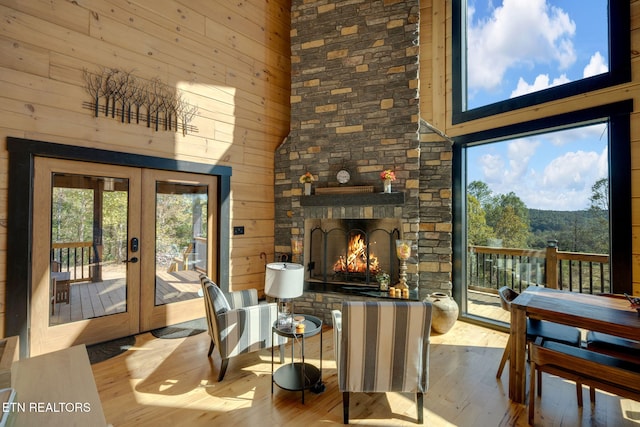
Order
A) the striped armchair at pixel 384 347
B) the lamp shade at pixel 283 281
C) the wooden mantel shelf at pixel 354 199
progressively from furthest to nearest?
the wooden mantel shelf at pixel 354 199 < the lamp shade at pixel 283 281 < the striped armchair at pixel 384 347

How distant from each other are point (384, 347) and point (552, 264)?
9.68ft

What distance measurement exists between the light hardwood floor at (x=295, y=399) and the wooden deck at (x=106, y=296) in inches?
27.8

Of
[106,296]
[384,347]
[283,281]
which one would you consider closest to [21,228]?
[106,296]

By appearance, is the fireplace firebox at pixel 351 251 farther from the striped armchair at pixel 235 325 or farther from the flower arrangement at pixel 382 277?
the striped armchair at pixel 235 325

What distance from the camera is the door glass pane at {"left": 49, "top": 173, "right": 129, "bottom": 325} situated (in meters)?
3.37

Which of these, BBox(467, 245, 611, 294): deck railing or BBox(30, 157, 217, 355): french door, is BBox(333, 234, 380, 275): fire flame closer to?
BBox(467, 245, 611, 294): deck railing

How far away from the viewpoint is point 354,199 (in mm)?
4473

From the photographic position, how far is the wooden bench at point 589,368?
1.98 metres

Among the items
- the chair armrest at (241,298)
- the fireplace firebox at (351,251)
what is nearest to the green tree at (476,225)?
the fireplace firebox at (351,251)

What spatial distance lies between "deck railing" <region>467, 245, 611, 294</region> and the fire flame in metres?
1.36

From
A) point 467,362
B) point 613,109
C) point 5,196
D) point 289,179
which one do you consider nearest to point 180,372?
point 5,196

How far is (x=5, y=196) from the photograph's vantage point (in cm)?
301

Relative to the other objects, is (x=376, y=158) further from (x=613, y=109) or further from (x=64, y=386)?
(x=64, y=386)

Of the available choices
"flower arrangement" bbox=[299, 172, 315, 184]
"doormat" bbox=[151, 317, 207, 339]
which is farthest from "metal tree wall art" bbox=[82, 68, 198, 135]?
"doormat" bbox=[151, 317, 207, 339]
